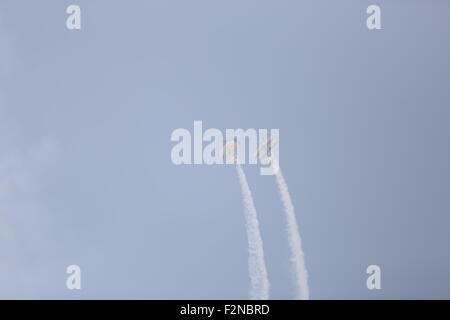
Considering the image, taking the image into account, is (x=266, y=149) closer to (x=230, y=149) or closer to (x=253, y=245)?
(x=230, y=149)

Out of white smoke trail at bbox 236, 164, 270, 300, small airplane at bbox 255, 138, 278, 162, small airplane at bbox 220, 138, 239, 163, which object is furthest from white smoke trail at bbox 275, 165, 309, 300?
small airplane at bbox 220, 138, 239, 163

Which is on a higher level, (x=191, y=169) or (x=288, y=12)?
(x=288, y=12)

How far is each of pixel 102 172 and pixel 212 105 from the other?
1.08 m

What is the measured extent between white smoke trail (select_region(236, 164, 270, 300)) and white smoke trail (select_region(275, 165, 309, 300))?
0.82 ft

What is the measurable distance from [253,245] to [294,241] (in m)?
0.34

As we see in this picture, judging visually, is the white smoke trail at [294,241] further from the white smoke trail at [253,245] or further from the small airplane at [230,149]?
the small airplane at [230,149]

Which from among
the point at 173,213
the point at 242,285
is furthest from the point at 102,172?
the point at 242,285

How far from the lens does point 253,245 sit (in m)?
5.33

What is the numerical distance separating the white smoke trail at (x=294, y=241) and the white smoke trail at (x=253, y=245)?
0.25 metres

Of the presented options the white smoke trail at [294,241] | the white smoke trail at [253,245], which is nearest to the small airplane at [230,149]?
the white smoke trail at [253,245]

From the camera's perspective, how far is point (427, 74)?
18.0ft

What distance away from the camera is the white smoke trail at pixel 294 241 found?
5.30 metres
